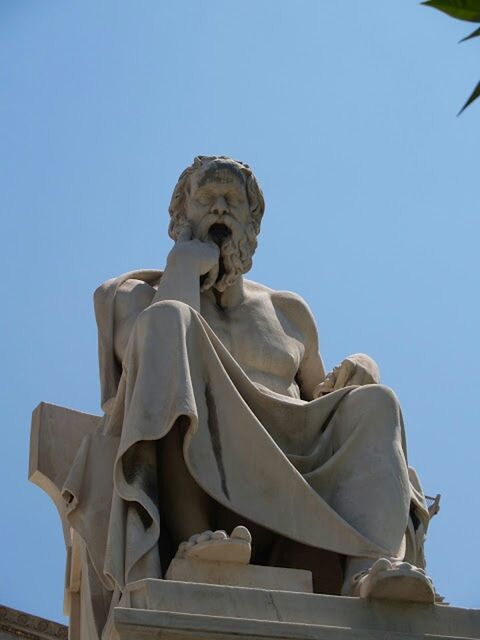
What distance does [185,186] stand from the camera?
20.6 ft

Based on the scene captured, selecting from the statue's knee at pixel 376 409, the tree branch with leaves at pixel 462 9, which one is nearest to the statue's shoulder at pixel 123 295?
the statue's knee at pixel 376 409

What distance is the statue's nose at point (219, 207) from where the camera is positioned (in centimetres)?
609

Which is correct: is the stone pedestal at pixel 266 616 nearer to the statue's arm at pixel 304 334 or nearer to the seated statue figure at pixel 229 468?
the seated statue figure at pixel 229 468

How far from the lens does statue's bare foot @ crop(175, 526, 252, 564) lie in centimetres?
426

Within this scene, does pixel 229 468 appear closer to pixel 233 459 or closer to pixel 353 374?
pixel 233 459

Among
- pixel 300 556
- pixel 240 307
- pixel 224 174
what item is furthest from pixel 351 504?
pixel 224 174

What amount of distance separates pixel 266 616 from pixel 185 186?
112 inches

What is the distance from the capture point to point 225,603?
4117 mm

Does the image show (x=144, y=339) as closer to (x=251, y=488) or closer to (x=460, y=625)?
(x=251, y=488)

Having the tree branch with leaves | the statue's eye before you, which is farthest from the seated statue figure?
the tree branch with leaves

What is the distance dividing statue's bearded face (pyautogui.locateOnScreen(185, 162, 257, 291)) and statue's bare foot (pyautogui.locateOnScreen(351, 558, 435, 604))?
2179 mm

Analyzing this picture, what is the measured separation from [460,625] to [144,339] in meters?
1.74

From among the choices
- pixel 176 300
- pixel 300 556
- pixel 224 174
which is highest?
pixel 224 174

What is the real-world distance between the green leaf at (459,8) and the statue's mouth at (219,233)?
5.14m
